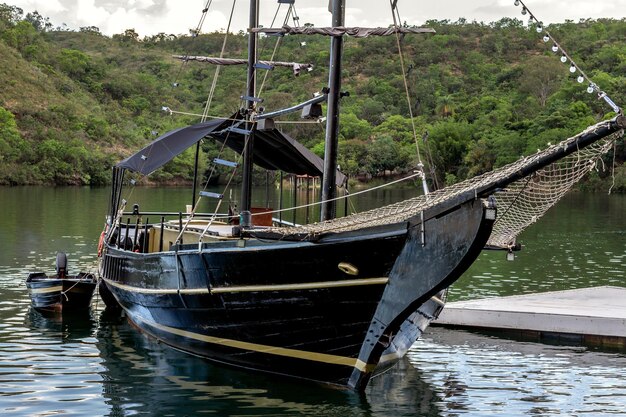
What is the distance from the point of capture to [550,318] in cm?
1823

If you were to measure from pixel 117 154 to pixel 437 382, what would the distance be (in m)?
93.8

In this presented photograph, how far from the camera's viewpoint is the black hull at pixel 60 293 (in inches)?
818

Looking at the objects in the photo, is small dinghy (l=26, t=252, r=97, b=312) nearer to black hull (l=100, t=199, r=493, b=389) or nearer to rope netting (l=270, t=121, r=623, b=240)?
black hull (l=100, t=199, r=493, b=389)

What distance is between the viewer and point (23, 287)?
973 inches

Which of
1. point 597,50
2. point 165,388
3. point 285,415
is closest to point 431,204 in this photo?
point 285,415

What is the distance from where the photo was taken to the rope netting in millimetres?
11766

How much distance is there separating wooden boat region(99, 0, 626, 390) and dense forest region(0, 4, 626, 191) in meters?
54.8

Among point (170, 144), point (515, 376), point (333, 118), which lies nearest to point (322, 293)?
point (333, 118)

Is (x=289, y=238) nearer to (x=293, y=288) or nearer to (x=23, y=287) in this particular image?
(x=293, y=288)

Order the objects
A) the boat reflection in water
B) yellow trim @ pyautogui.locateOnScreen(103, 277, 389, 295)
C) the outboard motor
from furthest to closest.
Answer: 1. the outboard motor
2. the boat reflection in water
3. yellow trim @ pyautogui.locateOnScreen(103, 277, 389, 295)

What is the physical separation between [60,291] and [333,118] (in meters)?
8.37

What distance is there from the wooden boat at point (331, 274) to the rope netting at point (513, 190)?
0.10ft

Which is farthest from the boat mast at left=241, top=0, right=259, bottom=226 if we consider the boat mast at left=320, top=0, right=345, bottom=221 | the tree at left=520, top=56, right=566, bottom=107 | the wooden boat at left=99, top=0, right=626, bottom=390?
the tree at left=520, top=56, right=566, bottom=107

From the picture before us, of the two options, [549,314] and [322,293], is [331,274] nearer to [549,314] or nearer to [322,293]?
[322,293]
